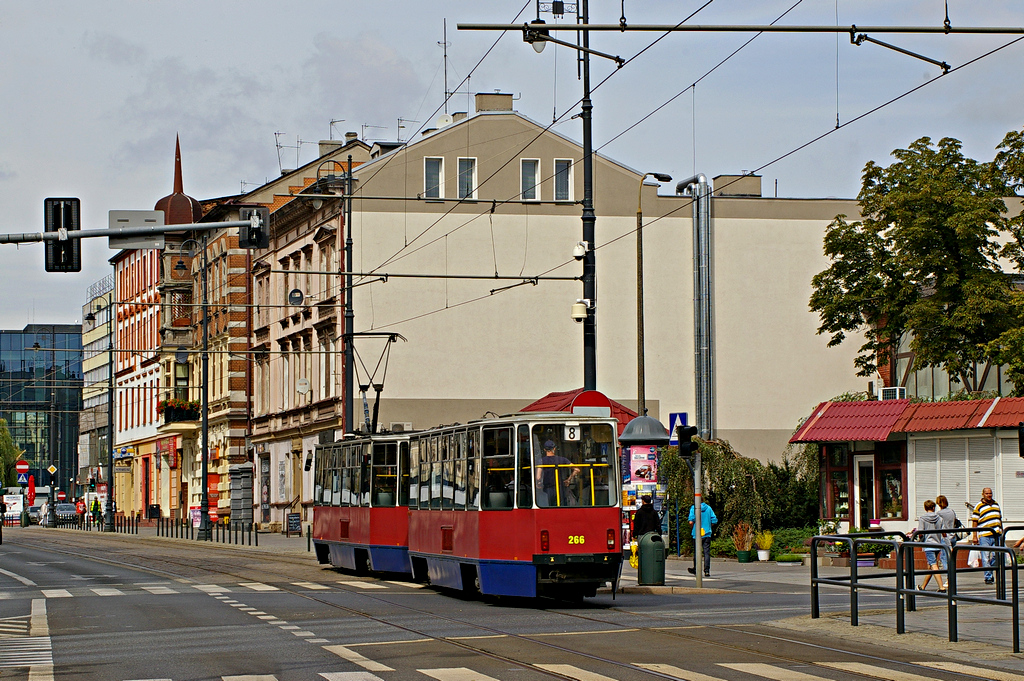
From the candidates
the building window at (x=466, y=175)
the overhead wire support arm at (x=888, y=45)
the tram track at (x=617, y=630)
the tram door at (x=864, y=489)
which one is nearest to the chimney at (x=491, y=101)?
the building window at (x=466, y=175)

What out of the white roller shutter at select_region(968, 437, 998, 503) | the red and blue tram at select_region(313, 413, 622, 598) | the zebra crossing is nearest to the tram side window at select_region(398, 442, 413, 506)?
the red and blue tram at select_region(313, 413, 622, 598)

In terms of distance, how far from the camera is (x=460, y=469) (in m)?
22.8

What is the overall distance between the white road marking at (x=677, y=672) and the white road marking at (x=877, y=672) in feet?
4.53

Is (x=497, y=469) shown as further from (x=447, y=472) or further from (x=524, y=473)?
(x=447, y=472)

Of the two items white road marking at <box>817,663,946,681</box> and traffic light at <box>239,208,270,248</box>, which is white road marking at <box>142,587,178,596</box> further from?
white road marking at <box>817,663,946,681</box>

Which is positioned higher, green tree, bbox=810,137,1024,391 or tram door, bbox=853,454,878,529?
green tree, bbox=810,137,1024,391

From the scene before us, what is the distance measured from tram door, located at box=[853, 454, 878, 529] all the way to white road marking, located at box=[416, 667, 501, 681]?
78.4ft

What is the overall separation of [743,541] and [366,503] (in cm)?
1007

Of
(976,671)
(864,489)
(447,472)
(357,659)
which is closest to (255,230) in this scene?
(447,472)

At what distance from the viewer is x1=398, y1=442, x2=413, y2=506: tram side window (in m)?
27.5

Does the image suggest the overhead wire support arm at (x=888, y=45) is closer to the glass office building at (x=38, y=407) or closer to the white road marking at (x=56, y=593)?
the white road marking at (x=56, y=593)

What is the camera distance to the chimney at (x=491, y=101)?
55062mm

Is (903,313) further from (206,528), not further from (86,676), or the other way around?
(206,528)

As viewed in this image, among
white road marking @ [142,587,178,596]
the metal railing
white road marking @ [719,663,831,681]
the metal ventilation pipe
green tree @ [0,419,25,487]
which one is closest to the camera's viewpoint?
white road marking @ [719,663,831,681]
